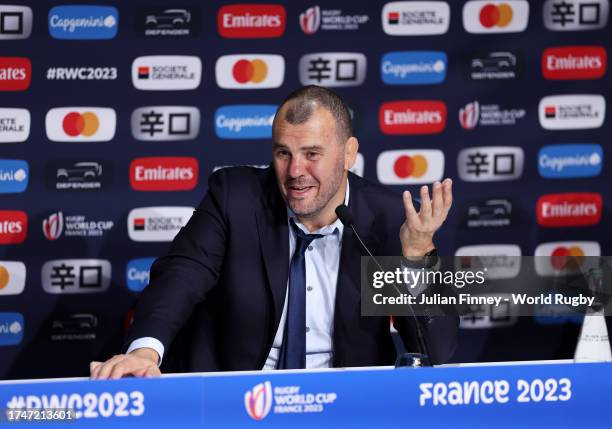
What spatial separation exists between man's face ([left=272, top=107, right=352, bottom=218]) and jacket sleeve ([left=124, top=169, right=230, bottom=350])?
221 mm

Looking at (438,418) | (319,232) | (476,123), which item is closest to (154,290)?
(319,232)

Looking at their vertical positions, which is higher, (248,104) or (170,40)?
(170,40)

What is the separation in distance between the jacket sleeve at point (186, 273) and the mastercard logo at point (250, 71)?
4.45 ft

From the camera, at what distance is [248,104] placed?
12.5 ft

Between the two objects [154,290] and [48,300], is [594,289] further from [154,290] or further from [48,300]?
[48,300]

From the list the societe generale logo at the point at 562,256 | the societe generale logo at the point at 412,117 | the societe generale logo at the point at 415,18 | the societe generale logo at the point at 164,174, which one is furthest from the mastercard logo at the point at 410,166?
the societe generale logo at the point at 164,174

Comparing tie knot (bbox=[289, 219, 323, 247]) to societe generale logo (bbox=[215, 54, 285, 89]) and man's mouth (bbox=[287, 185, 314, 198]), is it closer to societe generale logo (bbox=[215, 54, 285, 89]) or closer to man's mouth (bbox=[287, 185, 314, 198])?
man's mouth (bbox=[287, 185, 314, 198])

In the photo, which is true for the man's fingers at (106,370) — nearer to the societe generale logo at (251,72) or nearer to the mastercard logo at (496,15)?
the societe generale logo at (251,72)

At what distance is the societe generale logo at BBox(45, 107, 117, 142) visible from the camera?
374 cm

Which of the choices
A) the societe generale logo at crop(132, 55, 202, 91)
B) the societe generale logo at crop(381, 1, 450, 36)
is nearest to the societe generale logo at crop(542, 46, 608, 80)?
the societe generale logo at crop(381, 1, 450, 36)

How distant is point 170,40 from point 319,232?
1.71 m

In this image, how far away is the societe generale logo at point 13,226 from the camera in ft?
12.2

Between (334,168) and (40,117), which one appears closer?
(334,168)

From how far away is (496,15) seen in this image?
12.8 feet
